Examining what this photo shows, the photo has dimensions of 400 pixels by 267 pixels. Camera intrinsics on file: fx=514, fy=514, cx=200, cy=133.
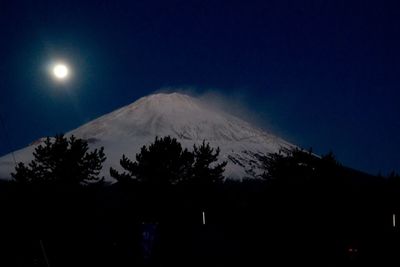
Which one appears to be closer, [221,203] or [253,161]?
[221,203]

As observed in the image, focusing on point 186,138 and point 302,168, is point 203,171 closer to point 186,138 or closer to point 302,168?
point 302,168

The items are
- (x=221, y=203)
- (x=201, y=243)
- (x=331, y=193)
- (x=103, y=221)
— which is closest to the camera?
(x=201, y=243)

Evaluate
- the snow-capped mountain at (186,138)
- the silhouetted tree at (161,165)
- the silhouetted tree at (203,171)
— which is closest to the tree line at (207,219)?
the silhouetted tree at (161,165)

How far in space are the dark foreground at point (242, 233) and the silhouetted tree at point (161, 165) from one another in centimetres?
699

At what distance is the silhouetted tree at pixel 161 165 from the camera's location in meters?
38.5

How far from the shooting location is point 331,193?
82.5ft

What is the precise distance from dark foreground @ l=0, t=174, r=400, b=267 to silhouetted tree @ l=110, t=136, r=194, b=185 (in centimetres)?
699

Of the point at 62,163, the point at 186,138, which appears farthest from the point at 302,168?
the point at 186,138

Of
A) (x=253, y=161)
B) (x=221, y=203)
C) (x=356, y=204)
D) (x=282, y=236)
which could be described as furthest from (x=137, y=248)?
(x=253, y=161)

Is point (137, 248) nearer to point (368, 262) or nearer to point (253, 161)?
point (368, 262)

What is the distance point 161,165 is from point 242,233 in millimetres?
15359

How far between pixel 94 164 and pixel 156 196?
583 cm

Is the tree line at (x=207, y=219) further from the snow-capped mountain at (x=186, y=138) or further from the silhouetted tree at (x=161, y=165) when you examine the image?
the snow-capped mountain at (x=186, y=138)

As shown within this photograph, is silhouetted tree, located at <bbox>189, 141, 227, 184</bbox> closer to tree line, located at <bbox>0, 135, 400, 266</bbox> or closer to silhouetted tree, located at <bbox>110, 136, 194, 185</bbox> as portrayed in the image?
silhouetted tree, located at <bbox>110, 136, 194, 185</bbox>
